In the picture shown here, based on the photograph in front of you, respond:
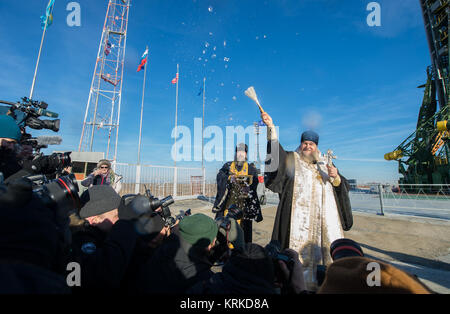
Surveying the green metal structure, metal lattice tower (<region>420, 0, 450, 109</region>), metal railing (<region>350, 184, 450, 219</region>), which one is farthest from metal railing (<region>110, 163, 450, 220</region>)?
metal lattice tower (<region>420, 0, 450, 109</region>)

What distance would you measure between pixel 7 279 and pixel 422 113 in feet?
95.0

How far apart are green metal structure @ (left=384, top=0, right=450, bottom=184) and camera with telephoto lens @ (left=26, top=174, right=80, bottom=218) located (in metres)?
23.1

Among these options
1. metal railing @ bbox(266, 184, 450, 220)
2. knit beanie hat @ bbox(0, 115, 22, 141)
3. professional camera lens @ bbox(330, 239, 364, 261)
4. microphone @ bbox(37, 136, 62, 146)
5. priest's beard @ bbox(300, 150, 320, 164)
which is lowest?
metal railing @ bbox(266, 184, 450, 220)

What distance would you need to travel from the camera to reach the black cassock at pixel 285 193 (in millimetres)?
2213

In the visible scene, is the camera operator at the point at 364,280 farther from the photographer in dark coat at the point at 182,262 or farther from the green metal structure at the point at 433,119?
the green metal structure at the point at 433,119

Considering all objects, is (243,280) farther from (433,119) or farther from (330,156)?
(433,119)

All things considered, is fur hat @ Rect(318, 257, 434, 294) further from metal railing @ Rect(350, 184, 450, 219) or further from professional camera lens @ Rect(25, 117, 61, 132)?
metal railing @ Rect(350, 184, 450, 219)

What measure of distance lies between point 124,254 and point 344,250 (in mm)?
1333

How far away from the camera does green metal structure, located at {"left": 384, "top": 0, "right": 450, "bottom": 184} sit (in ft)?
53.5

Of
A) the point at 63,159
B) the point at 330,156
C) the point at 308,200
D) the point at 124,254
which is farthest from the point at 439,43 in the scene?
the point at 63,159
